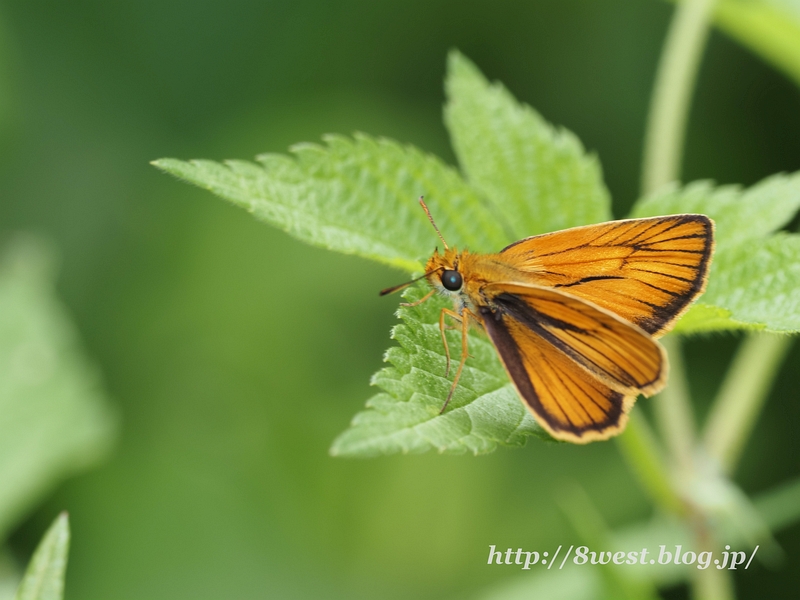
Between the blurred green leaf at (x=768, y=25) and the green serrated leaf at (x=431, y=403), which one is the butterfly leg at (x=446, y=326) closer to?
the green serrated leaf at (x=431, y=403)

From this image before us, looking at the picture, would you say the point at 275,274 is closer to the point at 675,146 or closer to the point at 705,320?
the point at 675,146

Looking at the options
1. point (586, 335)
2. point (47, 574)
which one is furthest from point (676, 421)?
point (47, 574)

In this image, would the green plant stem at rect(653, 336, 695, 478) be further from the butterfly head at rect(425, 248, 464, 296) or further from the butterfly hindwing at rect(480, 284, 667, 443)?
the butterfly head at rect(425, 248, 464, 296)

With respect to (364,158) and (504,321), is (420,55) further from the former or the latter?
(504,321)

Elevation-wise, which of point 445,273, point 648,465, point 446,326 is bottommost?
point 648,465

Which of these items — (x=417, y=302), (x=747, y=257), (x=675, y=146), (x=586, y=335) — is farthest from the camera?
(x=675, y=146)

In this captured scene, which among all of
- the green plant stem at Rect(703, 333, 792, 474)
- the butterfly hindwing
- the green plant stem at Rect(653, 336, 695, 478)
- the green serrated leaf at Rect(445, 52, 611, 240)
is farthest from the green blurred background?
the butterfly hindwing

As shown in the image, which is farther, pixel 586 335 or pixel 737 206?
pixel 737 206
